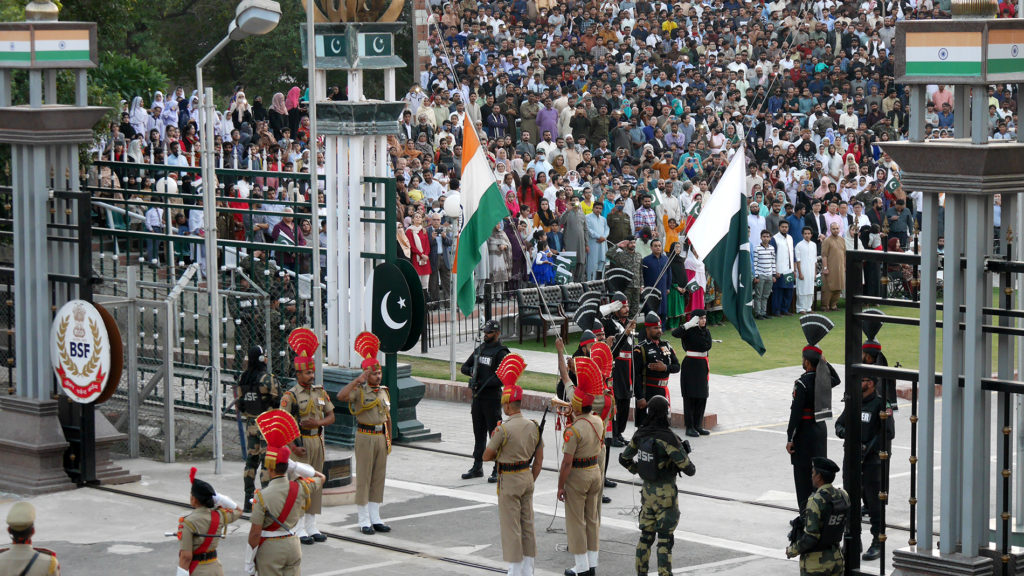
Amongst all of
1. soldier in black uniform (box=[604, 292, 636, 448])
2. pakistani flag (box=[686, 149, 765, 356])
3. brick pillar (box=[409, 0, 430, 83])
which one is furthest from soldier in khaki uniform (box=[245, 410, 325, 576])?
brick pillar (box=[409, 0, 430, 83])

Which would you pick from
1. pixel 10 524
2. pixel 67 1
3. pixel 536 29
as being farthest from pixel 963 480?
pixel 536 29

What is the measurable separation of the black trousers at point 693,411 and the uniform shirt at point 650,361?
4.15ft

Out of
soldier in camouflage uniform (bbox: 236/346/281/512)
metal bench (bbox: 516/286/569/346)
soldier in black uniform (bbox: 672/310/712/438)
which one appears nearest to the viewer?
soldier in camouflage uniform (bbox: 236/346/281/512)

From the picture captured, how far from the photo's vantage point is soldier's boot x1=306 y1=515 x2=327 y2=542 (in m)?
13.8

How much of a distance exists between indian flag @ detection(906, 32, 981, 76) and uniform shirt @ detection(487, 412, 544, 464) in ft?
14.2

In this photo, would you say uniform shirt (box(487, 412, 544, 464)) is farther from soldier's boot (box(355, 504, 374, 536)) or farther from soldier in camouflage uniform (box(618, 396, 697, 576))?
soldier's boot (box(355, 504, 374, 536))

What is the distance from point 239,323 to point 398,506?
358cm

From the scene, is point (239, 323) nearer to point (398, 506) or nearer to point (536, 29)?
point (398, 506)

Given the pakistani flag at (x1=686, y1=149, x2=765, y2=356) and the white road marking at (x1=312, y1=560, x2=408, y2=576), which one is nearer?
the white road marking at (x1=312, y1=560, x2=408, y2=576)

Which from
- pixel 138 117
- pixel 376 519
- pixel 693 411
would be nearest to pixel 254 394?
pixel 376 519

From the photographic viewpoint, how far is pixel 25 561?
948 centimetres

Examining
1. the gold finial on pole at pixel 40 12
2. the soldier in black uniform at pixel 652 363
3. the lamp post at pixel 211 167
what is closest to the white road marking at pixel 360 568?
the lamp post at pixel 211 167

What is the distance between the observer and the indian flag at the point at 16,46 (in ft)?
49.7

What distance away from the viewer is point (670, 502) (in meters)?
12.1
